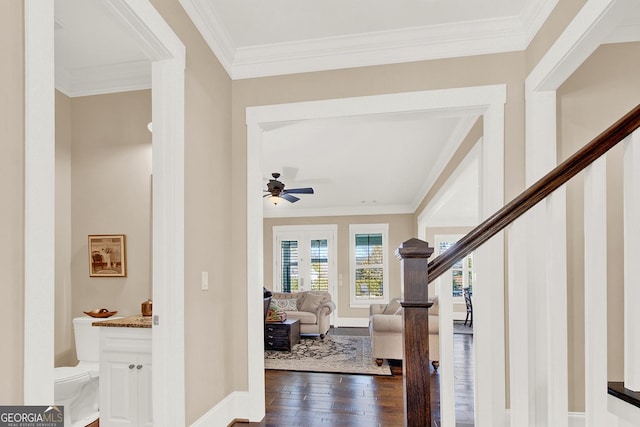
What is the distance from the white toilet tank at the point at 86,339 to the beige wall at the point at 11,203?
1974 mm

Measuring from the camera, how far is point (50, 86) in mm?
1271

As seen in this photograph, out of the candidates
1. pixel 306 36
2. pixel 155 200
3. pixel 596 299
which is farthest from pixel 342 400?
pixel 306 36

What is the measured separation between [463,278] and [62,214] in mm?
9270

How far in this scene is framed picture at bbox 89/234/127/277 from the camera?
9.80 ft

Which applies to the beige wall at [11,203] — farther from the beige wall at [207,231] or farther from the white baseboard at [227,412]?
the white baseboard at [227,412]

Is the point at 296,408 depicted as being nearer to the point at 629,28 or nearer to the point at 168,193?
the point at 168,193

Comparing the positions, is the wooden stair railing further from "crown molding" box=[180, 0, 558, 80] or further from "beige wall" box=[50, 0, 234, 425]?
"crown molding" box=[180, 0, 558, 80]

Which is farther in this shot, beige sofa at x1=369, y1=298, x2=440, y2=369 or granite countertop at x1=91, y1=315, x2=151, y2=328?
beige sofa at x1=369, y1=298, x2=440, y2=369

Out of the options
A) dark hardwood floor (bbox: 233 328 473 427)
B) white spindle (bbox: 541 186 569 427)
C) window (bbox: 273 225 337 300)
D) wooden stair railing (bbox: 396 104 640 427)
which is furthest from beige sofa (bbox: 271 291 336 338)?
white spindle (bbox: 541 186 569 427)

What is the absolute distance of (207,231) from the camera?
2533 mm

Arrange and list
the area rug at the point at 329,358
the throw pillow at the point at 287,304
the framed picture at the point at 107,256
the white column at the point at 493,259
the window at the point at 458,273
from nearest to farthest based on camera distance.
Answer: the white column at the point at 493,259, the framed picture at the point at 107,256, the area rug at the point at 329,358, the throw pillow at the point at 287,304, the window at the point at 458,273

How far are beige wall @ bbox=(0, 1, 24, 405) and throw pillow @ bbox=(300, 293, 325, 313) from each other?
258 inches

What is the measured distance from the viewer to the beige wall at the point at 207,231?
2279 mm

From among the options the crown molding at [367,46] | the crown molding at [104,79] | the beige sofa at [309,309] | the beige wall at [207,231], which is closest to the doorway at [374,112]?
the beige wall at [207,231]
